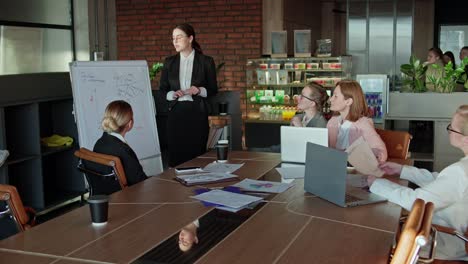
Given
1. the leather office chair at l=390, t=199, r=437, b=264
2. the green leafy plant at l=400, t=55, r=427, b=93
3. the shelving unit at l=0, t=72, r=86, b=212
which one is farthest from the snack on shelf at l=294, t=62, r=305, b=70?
the leather office chair at l=390, t=199, r=437, b=264

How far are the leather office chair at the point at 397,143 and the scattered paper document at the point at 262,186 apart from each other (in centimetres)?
127

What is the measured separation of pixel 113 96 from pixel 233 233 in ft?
10.1

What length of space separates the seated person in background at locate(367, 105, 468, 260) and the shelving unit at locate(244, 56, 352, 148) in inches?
182

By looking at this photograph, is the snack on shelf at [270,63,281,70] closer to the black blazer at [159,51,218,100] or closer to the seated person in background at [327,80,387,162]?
the black blazer at [159,51,218,100]

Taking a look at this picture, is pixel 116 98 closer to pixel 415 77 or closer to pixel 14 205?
pixel 14 205

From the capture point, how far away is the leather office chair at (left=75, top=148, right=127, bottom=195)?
3029 millimetres

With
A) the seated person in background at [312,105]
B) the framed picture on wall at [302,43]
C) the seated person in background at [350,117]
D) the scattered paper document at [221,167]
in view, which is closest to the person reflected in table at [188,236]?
the scattered paper document at [221,167]

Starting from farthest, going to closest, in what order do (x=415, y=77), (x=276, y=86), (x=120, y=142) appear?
(x=276, y=86), (x=415, y=77), (x=120, y=142)

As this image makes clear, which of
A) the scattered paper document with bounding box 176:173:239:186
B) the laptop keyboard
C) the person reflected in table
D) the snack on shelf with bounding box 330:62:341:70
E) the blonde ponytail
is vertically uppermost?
the snack on shelf with bounding box 330:62:341:70

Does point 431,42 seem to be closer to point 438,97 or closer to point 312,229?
point 438,97

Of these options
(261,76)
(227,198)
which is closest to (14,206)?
(227,198)

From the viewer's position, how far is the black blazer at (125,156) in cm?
323

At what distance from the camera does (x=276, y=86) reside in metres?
7.41

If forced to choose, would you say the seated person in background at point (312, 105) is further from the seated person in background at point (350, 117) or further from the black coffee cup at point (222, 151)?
the black coffee cup at point (222, 151)
